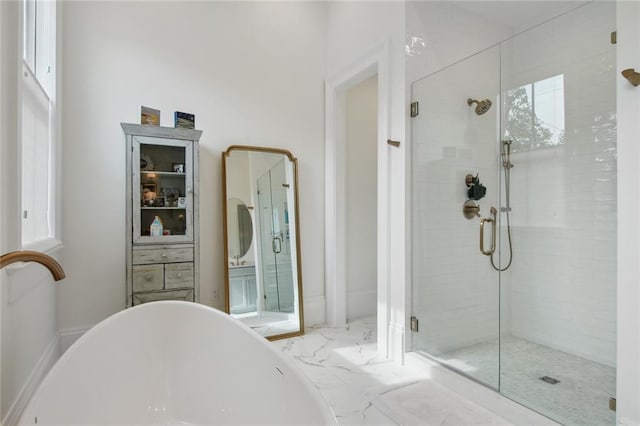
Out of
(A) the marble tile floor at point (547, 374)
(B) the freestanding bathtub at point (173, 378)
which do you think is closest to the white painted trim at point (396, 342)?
(A) the marble tile floor at point (547, 374)

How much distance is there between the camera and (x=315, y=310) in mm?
3432

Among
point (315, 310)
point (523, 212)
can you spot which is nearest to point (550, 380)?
point (523, 212)

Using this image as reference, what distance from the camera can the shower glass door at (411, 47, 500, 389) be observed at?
8.15ft

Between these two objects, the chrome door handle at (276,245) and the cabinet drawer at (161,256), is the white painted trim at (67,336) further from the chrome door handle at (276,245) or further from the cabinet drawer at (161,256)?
the chrome door handle at (276,245)

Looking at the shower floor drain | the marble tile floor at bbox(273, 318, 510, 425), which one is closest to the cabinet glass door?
the marble tile floor at bbox(273, 318, 510, 425)

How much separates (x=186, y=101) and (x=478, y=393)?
3.00 metres

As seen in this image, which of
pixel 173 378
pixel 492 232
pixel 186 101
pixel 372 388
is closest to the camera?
pixel 173 378

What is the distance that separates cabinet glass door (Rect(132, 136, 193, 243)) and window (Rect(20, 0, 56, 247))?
1.63 ft

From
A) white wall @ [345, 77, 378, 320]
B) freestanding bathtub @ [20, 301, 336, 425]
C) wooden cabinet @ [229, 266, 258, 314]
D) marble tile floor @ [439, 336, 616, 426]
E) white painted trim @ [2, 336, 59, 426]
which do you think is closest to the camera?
freestanding bathtub @ [20, 301, 336, 425]

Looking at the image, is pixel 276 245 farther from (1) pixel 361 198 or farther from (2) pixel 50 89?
(2) pixel 50 89

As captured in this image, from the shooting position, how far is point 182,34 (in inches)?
115

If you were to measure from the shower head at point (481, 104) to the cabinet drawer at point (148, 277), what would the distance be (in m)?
2.57

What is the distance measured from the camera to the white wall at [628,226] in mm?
1479

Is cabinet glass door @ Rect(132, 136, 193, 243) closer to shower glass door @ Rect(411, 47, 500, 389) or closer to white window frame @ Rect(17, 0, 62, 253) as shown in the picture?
white window frame @ Rect(17, 0, 62, 253)
